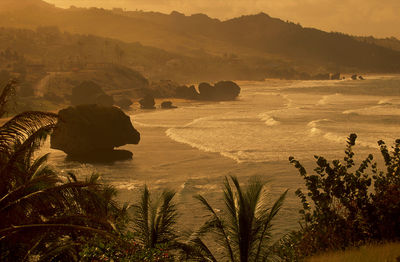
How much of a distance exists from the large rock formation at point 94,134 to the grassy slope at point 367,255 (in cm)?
2810

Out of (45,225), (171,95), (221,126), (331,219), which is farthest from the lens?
(171,95)

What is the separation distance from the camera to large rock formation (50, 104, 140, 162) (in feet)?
121

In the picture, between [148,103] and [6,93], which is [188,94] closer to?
[148,103]

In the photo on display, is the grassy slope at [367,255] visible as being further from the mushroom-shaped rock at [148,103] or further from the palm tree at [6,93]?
the mushroom-shaped rock at [148,103]

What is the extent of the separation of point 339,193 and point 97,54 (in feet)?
635

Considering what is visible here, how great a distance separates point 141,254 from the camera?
9234mm

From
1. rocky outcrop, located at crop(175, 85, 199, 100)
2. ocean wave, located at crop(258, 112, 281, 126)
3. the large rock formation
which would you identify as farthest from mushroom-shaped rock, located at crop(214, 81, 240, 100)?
the large rock formation

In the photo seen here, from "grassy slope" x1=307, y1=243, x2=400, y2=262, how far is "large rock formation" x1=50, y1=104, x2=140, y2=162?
28.1m

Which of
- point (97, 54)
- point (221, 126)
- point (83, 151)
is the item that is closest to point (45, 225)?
point (83, 151)

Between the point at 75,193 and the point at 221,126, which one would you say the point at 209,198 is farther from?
the point at 221,126

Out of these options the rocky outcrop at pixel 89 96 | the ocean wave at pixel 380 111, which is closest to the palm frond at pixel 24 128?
the ocean wave at pixel 380 111

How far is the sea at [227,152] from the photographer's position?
26.5 meters

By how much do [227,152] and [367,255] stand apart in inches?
1166

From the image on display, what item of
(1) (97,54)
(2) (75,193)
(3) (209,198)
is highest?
(1) (97,54)
